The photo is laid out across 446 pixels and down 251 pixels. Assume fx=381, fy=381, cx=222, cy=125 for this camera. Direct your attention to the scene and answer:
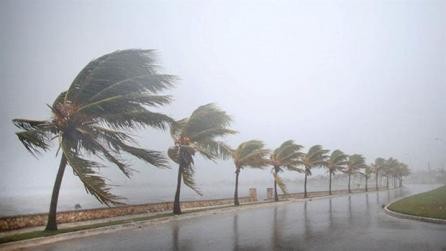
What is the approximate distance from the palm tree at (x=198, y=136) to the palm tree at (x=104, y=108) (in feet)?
23.8

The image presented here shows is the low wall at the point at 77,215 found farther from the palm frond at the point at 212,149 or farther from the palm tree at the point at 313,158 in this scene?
the palm tree at the point at 313,158

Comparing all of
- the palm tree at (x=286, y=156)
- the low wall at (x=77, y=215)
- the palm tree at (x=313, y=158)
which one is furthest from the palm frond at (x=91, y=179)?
the palm tree at (x=313, y=158)

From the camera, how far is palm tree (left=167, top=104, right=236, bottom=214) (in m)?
25.0

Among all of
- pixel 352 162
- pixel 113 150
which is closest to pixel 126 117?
pixel 113 150

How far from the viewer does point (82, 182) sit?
1415 cm

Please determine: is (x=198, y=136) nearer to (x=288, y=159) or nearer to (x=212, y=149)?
(x=212, y=149)

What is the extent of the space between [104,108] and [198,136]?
9.44 m

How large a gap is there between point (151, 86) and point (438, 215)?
1503cm

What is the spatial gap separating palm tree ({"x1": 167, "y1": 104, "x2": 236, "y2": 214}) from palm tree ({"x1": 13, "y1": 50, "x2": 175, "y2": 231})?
727 centimetres

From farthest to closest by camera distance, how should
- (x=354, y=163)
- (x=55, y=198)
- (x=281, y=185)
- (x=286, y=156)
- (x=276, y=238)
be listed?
(x=354, y=163), (x=286, y=156), (x=281, y=185), (x=55, y=198), (x=276, y=238)

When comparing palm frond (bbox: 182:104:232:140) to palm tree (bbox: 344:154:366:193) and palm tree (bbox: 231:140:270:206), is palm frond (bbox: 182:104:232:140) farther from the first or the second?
palm tree (bbox: 344:154:366:193)

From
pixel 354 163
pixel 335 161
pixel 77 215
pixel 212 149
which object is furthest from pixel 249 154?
pixel 354 163

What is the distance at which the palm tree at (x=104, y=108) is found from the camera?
1630cm

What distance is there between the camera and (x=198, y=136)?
1011 inches
